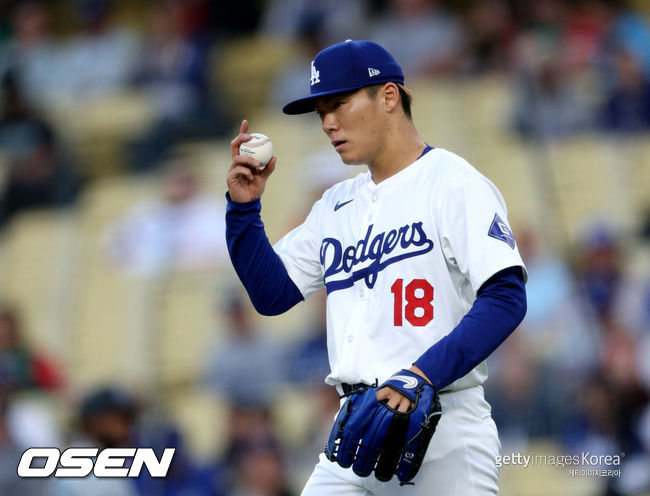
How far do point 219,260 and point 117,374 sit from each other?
1.13m

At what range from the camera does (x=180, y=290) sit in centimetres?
894

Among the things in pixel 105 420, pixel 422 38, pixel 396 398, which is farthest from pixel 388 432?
pixel 422 38

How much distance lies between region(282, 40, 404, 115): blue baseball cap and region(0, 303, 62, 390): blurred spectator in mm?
4990

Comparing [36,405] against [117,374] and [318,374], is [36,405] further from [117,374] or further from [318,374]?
[318,374]

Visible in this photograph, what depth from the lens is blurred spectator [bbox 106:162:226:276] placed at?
8891 millimetres

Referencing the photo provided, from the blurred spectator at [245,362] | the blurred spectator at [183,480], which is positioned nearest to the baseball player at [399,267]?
the blurred spectator at [183,480]

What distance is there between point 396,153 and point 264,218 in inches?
234

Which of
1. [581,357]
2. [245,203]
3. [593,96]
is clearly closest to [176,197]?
[593,96]

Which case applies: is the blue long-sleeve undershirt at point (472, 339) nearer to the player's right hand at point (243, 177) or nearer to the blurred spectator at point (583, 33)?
the player's right hand at point (243, 177)

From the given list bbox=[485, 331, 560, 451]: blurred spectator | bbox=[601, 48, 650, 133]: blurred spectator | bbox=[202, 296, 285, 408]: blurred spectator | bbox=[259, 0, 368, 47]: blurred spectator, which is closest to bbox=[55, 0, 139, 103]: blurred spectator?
bbox=[259, 0, 368, 47]: blurred spectator

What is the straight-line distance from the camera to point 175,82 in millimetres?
10539

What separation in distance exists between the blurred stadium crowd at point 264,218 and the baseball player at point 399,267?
4.55 feet

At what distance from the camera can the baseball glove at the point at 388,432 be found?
9.44ft

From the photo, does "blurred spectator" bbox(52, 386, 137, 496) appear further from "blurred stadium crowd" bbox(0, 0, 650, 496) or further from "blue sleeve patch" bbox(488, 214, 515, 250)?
"blue sleeve patch" bbox(488, 214, 515, 250)
